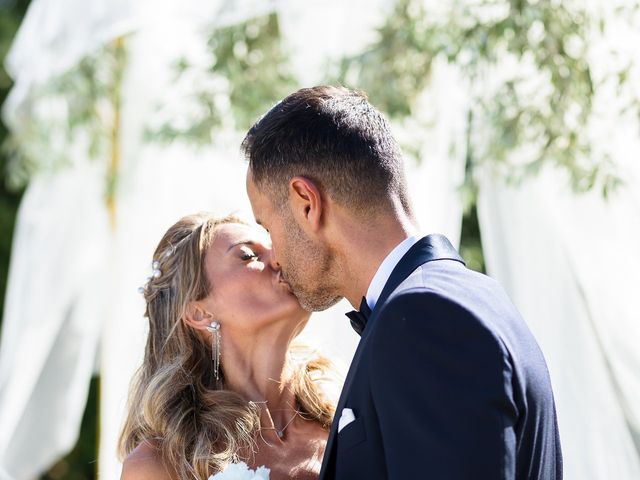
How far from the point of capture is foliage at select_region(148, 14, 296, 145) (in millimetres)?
4763

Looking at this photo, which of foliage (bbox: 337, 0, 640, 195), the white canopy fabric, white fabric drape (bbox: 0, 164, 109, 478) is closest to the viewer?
foliage (bbox: 337, 0, 640, 195)

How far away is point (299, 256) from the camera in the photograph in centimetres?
232

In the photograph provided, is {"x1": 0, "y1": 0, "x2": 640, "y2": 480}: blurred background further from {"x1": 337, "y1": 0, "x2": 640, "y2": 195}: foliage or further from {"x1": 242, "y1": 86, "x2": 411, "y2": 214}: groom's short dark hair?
{"x1": 242, "y1": 86, "x2": 411, "y2": 214}: groom's short dark hair

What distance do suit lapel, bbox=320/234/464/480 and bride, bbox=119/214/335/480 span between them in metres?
0.90

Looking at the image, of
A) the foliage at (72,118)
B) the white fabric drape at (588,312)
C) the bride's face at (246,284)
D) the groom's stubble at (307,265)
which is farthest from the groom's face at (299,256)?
the foliage at (72,118)

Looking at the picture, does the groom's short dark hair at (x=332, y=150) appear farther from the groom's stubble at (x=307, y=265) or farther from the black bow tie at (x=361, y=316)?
the black bow tie at (x=361, y=316)

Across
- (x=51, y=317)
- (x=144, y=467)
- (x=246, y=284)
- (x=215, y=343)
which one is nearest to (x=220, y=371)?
(x=215, y=343)

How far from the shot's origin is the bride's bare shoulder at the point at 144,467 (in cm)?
292

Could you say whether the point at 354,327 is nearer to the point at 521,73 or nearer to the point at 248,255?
the point at 248,255

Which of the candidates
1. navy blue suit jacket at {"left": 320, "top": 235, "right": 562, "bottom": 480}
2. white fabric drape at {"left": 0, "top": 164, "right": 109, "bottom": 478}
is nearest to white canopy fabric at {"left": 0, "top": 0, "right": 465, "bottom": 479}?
white fabric drape at {"left": 0, "top": 164, "right": 109, "bottom": 478}

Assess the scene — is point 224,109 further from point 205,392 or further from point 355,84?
point 205,392

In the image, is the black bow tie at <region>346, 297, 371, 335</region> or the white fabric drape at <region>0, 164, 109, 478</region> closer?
the black bow tie at <region>346, 297, 371, 335</region>

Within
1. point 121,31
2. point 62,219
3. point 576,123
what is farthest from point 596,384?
point 62,219

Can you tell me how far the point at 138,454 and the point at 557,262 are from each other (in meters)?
1.61
